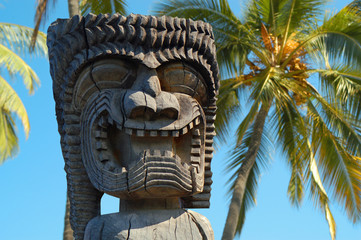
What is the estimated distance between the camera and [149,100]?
379 cm

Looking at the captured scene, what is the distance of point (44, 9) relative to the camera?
30.6ft

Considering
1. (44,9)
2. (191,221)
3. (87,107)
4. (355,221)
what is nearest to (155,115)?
(87,107)

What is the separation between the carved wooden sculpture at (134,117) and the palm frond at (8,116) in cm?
1141

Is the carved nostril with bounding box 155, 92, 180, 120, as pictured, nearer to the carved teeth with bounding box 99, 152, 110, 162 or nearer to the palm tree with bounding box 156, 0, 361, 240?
the carved teeth with bounding box 99, 152, 110, 162

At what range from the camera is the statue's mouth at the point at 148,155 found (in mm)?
3688

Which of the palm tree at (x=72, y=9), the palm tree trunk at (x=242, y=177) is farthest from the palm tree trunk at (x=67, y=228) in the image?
the palm tree trunk at (x=242, y=177)

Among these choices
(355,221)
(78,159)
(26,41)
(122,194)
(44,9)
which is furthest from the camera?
(26,41)

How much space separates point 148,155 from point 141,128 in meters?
0.21

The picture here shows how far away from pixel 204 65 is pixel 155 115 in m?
0.62

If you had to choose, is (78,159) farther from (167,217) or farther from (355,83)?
(355,83)

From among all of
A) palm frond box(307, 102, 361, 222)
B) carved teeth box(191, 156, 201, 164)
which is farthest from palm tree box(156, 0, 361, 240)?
carved teeth box(191, 156, 201, 164)

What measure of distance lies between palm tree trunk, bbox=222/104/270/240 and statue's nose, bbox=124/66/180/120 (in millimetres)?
7021

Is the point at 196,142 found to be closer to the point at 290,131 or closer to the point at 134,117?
the point at 134,117

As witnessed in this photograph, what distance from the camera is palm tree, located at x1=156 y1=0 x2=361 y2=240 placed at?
1150 cm
